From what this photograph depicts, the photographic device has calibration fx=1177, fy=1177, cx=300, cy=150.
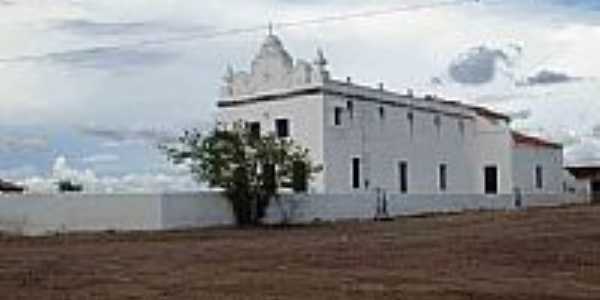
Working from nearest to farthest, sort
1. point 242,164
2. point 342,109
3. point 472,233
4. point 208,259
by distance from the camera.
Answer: point 208,259, point 472,233, point 242,164, point 342,109

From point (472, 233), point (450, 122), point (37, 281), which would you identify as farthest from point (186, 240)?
point (450, 122)

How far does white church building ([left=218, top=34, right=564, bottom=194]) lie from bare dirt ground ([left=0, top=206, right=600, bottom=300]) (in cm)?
1708

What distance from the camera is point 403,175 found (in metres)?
66.4

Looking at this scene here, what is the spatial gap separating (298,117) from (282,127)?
5.06ft

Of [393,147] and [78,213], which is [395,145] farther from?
[78,213]

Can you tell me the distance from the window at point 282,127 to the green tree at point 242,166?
804cm

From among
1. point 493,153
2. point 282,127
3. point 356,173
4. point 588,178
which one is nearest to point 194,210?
point 282,127

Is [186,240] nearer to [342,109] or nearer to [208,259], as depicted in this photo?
[208,259]

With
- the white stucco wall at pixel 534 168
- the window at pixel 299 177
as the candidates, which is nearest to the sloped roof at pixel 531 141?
the white stucco wall at pixel 534 168

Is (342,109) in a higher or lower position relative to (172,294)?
higher

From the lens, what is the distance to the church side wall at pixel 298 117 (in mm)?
59625

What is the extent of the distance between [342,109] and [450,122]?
41.2ft

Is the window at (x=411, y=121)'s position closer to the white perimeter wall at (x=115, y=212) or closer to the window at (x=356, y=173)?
the window at (x=356, y=173)

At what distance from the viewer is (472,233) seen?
3866 centimetres
